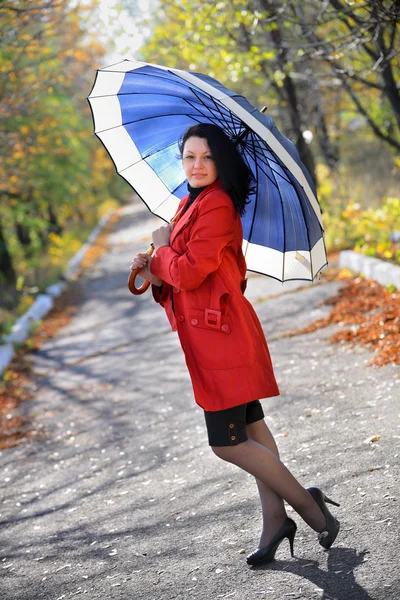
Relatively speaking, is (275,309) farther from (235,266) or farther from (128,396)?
(235,266)

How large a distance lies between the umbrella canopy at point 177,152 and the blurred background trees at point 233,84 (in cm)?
272

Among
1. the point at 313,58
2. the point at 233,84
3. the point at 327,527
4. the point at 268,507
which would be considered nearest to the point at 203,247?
the point at 268,507

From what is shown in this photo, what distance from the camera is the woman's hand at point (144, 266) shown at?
12.2 feet

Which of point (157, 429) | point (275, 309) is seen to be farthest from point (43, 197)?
point (157, 429)

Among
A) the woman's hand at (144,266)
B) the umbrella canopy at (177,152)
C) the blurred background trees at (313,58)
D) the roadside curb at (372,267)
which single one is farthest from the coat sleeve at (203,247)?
the roadside curb at (372,267)

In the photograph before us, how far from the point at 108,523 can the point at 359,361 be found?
9.93 ft

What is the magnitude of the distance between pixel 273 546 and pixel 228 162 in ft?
5.88

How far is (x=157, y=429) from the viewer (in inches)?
267

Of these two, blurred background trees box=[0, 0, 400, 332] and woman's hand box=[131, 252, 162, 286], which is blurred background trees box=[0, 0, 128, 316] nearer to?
blurred background trees box=[0, 0, 400, 332]

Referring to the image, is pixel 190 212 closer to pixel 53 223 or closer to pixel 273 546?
pixel 273 546

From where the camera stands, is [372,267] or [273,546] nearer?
[273,546]

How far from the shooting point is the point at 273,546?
3.70m

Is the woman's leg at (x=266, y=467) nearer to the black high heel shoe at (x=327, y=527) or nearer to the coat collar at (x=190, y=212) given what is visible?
the black high heel shoe at (x=327, y=527)

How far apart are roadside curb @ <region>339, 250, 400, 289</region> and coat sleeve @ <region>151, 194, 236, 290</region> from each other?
5.58m
